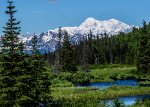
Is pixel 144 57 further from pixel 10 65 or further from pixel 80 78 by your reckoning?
pixel 10 65

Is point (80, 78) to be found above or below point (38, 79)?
below

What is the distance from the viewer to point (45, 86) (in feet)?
173

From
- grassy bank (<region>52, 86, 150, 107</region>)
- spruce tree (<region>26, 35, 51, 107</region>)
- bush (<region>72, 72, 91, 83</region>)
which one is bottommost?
grassy bank (<region>52, 86, 150, 107</region>)

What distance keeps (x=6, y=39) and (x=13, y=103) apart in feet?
21.3

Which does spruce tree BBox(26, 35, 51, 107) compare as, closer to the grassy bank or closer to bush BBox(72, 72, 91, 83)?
the grassy bank

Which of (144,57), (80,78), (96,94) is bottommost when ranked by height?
(96,94)

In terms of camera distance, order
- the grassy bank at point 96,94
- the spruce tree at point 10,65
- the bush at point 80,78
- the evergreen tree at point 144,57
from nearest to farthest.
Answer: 1. the spruce tree at point 10,65
2. the grassy bank at point 96,94
3. the bush at point 80,78
4. the evergreen tree at point 144,57

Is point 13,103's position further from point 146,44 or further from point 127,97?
point 146,44

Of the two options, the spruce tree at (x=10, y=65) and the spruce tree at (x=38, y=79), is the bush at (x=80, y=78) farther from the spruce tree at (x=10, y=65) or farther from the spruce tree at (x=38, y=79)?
the spruce tree at (x=10, y=65)

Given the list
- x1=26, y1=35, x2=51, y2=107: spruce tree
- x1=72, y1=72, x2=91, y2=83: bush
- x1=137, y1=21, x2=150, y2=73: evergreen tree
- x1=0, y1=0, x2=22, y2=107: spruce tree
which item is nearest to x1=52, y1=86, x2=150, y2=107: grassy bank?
x1=26, y1=35, x2=51, y2=107: spruce tree

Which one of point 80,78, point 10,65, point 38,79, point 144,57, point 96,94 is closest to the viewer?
point 10,65

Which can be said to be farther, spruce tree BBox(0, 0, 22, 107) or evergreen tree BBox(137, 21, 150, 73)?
evergreen tree BBox(137, 21, 150, 73)

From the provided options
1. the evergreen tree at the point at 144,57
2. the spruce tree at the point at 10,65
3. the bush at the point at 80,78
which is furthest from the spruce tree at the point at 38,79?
the evergreen tree at the point at 144,57

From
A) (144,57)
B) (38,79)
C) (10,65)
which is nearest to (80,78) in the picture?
(144,57)
